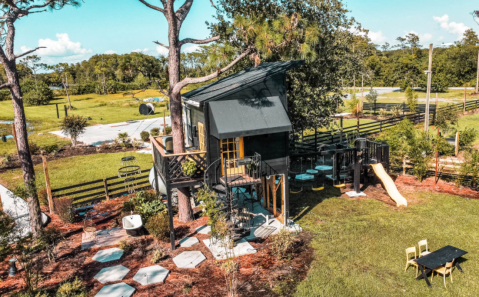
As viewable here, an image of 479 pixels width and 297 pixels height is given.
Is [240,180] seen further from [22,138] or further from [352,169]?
[22,138]

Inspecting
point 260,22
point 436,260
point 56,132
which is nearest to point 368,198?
point 436,260

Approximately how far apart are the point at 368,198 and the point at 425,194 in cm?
246

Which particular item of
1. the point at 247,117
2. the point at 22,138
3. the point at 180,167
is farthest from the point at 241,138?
the point at 22,138

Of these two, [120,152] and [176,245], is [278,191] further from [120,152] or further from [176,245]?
[120,152]

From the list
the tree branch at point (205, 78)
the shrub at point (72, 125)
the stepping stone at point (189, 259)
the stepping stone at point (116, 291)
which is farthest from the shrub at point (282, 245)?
the shrub at point (72, 125)

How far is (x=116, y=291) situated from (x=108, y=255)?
7.34ft

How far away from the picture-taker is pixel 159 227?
1130cm

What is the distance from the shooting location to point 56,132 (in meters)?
32.6

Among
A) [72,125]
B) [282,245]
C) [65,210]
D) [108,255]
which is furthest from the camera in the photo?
[72,125]

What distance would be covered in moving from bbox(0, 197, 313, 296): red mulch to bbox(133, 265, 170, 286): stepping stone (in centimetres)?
14

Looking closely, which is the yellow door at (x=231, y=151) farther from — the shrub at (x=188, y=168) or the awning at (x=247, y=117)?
the shrub at (x=188, y=168)

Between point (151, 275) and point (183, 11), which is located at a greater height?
point (183, 11)

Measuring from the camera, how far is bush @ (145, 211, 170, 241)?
11.3 metres

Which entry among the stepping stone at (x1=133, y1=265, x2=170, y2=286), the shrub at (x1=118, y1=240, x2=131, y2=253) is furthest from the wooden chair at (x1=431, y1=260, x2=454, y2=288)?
the shrub at (x1=118, y1=240, x2=131, y2=253)
